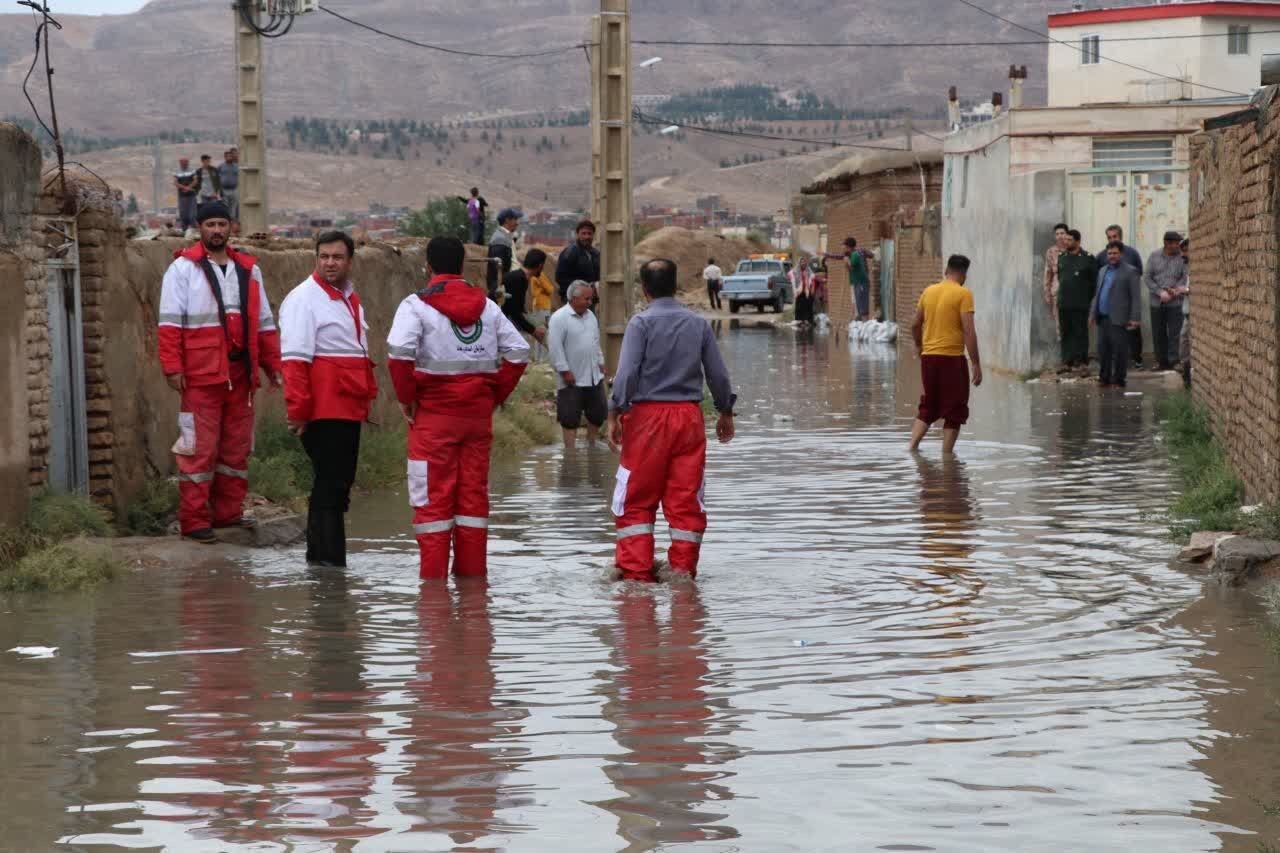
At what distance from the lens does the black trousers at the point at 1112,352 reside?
75.6ft

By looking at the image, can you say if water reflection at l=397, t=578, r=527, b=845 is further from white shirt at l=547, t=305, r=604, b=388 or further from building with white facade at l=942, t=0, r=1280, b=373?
building with white facade at l=942, t=0, r=1280, b=373

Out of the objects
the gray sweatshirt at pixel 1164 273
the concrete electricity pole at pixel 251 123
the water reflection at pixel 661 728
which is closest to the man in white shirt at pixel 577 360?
the water reflection at pixel 661 728

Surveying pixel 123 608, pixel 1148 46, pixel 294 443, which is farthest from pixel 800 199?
pixel 123 608

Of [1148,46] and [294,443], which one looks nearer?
[294,443]

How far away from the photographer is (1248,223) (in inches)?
452

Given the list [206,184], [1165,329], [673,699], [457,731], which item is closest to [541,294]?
Answer: [206,184]

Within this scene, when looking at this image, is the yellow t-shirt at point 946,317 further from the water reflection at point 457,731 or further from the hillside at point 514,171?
the hillside at point 514,171

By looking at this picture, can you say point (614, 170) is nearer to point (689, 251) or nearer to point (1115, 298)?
point (1115, 298)

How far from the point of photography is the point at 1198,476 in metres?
13.2

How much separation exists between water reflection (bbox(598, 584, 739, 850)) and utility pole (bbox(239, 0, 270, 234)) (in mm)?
15500

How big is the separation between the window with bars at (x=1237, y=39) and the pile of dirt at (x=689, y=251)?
74.8 feet

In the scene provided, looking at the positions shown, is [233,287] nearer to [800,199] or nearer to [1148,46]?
[1148,46]

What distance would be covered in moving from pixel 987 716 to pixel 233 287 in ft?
18.5

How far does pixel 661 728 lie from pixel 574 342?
983cm
